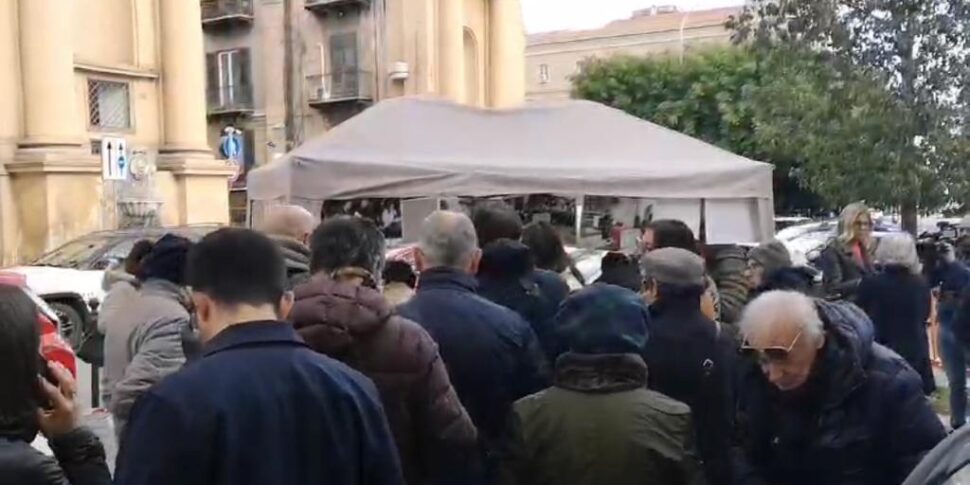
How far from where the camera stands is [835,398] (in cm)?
342

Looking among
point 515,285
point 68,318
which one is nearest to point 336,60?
point 68,318

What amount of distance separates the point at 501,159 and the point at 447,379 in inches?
169

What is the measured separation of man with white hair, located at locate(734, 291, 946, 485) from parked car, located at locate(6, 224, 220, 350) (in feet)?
33.7

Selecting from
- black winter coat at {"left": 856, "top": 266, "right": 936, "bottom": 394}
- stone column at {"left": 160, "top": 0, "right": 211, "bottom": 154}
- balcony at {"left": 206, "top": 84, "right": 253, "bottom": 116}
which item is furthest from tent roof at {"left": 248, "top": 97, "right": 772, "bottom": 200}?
balcony at {"left": 206, "top": 84, "right": 253, "bottom": 116}

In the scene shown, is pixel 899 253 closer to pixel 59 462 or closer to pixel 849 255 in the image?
pixel 849 255

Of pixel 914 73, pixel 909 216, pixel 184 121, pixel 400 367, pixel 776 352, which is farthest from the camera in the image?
pixel 184 121

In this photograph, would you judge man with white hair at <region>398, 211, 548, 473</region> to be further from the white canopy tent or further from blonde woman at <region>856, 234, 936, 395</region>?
blonde woman at <region>856, 234, 936, 395</region>

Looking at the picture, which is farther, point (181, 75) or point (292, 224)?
point (181, 75)

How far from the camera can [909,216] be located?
12258 mm

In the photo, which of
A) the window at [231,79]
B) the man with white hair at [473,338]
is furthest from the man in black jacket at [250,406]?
the window at [231,79]

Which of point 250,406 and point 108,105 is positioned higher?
point 108,105

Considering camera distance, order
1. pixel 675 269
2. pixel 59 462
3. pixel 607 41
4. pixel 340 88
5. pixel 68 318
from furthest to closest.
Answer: pixel 607 41
pixel 340 88
pixel 68 318
pixel 675 269
pixel 59 462

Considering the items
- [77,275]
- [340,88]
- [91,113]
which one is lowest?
[77,275]

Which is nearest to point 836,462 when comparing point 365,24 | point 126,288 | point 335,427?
point 335,427
